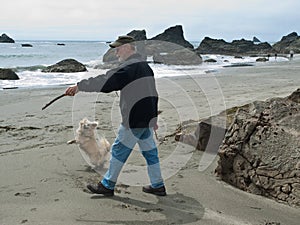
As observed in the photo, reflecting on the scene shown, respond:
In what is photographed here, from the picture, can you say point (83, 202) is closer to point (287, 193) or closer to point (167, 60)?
point (287, 193)

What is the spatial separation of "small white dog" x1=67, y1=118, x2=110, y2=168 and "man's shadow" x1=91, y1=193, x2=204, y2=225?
1.27 metres

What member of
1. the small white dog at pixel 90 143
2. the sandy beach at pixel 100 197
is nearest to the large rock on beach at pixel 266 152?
the sandy beach at pixel 100 197

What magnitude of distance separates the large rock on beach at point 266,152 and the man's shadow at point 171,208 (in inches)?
33.5

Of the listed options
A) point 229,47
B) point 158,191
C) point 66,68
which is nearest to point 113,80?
point 158,191

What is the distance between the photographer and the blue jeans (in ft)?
14.9

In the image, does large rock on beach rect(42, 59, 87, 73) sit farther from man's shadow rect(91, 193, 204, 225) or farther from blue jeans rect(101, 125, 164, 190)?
man's shadow rect(91, 193, 204, 225)

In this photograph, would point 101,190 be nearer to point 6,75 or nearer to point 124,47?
point 124,47

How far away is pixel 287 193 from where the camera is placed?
4.48 metres

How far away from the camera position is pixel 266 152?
479 centimetres

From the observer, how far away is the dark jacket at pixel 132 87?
427cm

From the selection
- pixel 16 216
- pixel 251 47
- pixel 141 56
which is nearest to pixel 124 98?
pixel 141 56

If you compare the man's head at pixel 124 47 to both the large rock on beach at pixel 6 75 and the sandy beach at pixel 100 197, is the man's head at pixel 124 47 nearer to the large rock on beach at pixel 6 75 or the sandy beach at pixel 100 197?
the sandy beach at pixel 100 197

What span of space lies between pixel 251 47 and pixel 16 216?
3299 inches

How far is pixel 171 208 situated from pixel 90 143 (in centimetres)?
194
